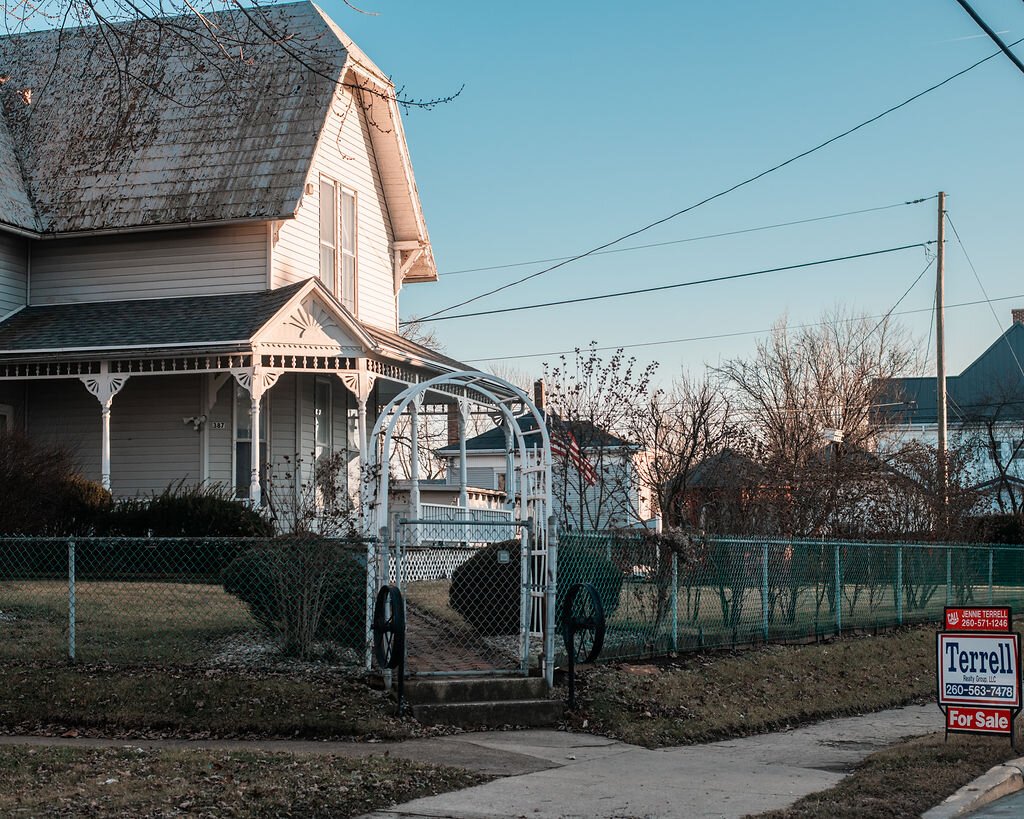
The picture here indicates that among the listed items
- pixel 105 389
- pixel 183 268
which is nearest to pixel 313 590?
pixel 105 389

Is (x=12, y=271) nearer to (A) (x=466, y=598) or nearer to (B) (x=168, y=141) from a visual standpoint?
(B) (x=168, y=141)

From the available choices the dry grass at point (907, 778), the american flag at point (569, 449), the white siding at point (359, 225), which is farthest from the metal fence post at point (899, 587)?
the white siding at point (359, 225)

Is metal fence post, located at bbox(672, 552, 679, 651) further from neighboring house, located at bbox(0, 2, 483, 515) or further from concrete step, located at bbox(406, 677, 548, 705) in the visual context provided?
neighboring house, located at bbox(0, 2, 483, 515)

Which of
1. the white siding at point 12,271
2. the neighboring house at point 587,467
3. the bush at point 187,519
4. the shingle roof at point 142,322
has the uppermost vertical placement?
the white siding at point 12,271

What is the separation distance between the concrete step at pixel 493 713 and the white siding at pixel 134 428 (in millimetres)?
12692

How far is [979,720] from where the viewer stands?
10086 mm

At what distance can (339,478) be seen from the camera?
23500 mm

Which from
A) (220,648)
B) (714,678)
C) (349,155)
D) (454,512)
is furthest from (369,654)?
(349,155)

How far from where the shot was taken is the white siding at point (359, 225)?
74.9ft

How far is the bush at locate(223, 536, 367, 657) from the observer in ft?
37.1

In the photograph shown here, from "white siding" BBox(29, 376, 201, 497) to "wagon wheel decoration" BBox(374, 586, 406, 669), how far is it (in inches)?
487

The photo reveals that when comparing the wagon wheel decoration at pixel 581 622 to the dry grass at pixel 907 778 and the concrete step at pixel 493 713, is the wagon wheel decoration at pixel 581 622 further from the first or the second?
the dry grass at pixel 907 778

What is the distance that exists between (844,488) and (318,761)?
12830 millimetres

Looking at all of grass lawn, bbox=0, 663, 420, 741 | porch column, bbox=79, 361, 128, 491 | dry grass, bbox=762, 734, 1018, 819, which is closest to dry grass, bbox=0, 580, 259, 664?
grass lawn, bbox=0, 663, 420, 741
